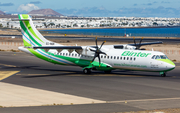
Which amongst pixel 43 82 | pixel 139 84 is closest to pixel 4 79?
pixel 43 82

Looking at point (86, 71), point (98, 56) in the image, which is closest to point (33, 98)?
point (86, 71)

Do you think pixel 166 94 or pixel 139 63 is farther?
pixel 139 63

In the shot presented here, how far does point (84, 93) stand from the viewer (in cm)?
2316

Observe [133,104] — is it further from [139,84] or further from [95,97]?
[139,84]

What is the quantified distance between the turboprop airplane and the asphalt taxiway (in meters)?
1.55

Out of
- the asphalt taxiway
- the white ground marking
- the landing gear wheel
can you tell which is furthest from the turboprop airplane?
the white ground marking

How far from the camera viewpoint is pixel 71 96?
71.8 ft

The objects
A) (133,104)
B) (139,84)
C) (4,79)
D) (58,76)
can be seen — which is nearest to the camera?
(133,104)

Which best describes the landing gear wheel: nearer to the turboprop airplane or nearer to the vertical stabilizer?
the turboprop airplane

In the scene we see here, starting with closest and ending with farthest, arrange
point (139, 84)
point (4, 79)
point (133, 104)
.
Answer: point (133, 104) → point (139, 84) → point (4, 79)

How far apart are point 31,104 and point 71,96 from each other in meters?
4.05

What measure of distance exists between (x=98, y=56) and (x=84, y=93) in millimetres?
12158

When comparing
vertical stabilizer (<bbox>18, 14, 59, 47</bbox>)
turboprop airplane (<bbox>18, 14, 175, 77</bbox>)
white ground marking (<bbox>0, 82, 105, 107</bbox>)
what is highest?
vertical stabilizer (<bbox>18, 14, 59, 47</bbox>)

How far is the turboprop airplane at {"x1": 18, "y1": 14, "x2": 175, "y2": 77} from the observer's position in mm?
31453
